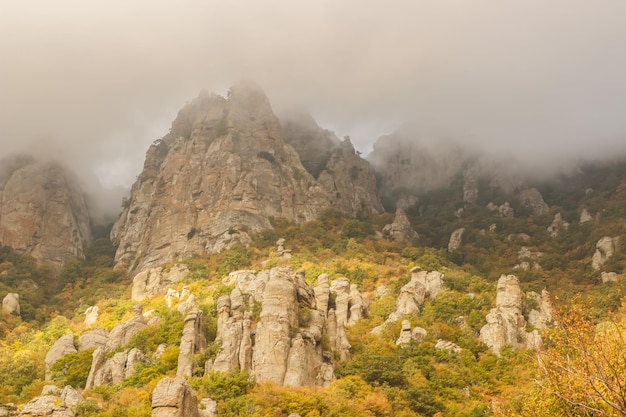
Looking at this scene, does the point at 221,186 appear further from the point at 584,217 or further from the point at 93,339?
the point at 584,217

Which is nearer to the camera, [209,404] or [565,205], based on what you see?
[209,404]

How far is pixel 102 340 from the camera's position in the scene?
183 ft

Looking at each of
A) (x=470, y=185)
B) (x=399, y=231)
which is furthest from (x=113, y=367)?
(x=470, y=185)

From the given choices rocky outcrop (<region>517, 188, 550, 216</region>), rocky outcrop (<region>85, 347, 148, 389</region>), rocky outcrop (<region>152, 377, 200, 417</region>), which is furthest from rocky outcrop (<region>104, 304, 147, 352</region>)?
rocky outcrop (<region>517, 188, 550, 216</region>)

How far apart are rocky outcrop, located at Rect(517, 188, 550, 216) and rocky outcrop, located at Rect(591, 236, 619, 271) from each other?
1092 inches

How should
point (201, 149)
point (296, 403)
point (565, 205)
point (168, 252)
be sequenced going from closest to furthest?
point (296, 403) < point (168, 252) < point (201, 149) < point (565, 205)

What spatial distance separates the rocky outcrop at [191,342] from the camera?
1699 inches

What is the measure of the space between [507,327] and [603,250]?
3730cm

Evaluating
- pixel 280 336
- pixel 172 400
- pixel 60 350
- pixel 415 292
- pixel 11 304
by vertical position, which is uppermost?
pixel 11 304

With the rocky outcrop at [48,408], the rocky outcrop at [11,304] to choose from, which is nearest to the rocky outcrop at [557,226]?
the rocky outcrop at [11,304]

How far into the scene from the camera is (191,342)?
45.0 m

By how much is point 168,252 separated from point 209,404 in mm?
56545

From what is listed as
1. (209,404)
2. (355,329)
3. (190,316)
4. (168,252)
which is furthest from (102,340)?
(168,252)

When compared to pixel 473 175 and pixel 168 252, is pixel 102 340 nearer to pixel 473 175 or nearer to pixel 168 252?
pixel 168 252
